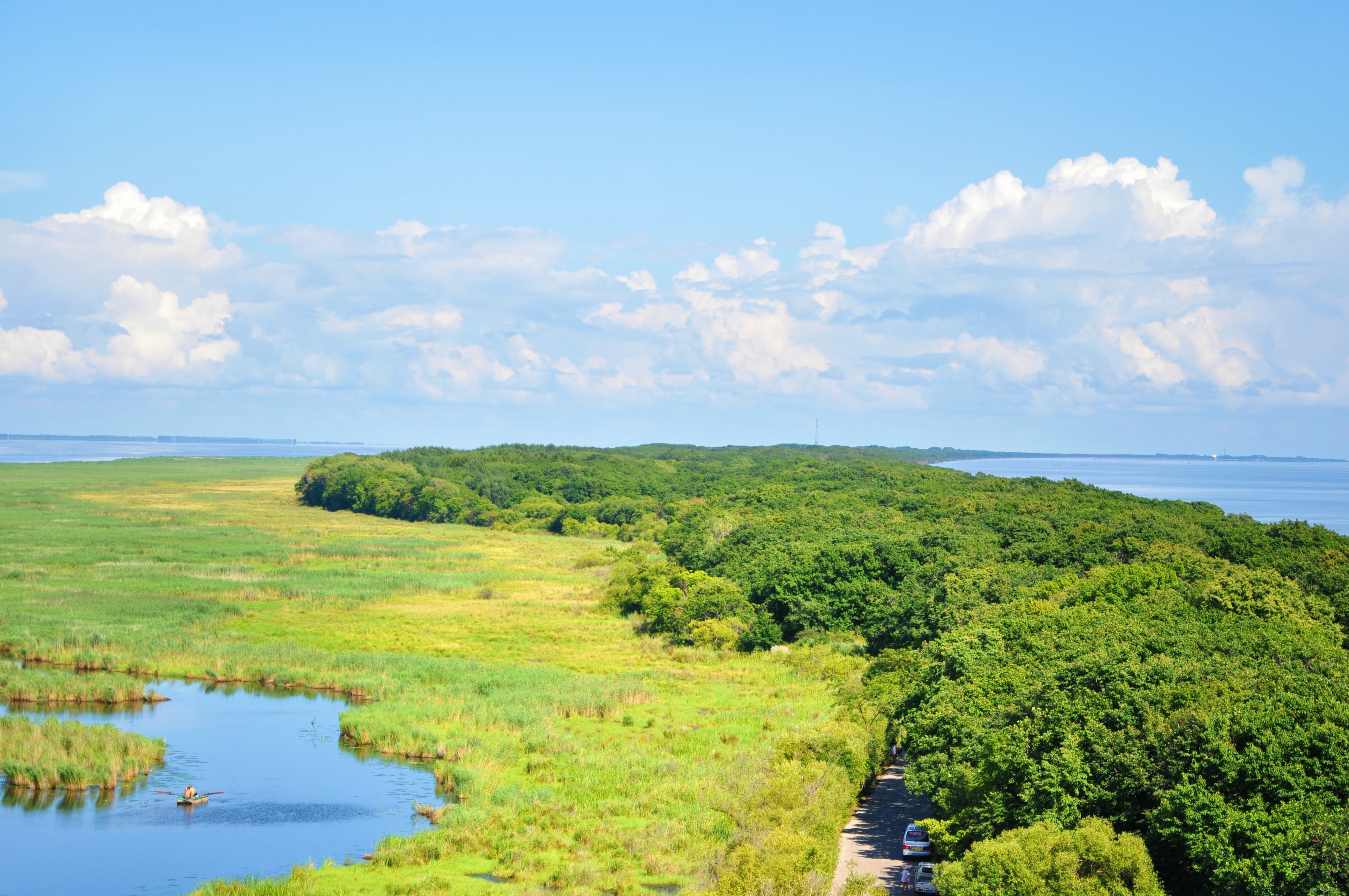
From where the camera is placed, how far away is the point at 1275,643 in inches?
1442

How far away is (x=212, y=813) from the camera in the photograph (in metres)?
35.5

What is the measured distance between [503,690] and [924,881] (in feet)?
94.9

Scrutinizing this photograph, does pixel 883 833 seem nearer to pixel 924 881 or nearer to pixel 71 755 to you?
pixel 924 881

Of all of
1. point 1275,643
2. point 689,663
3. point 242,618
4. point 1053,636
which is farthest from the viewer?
point 242,618

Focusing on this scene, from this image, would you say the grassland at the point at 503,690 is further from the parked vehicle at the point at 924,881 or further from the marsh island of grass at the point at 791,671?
the parked vehicle at the point at 924,881

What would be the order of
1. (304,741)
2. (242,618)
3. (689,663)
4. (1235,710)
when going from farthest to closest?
1. (242,618)
2. (689,663)
3. (304,741)
4. (1235,710)

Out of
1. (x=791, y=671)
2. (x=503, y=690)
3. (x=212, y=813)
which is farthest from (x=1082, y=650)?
(x=212, y=813)

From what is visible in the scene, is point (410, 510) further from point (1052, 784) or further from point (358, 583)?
point (1052, 784)

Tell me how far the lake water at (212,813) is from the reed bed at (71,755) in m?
0.49

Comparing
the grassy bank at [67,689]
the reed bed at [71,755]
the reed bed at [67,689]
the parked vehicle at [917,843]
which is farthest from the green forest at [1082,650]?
the reed bed at [67,689]

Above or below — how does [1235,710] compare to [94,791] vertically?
above

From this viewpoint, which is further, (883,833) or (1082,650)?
(883,833)

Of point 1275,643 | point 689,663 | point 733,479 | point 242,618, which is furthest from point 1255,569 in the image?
point 733,479

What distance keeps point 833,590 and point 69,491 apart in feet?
524
